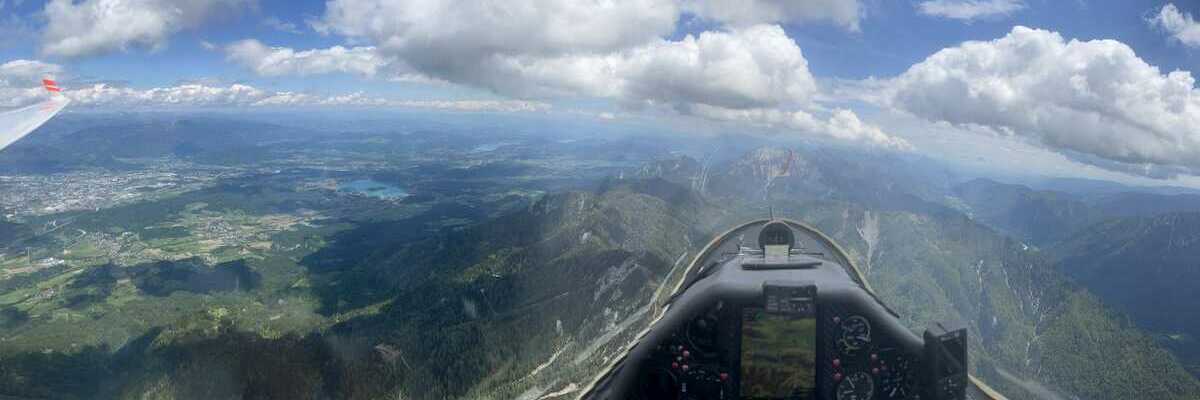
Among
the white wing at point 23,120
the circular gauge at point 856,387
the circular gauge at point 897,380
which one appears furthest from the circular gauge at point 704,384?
the white wing at point 23,120

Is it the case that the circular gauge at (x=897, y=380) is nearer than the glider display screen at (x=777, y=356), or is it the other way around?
the glider display screen at (x=777, y=356)

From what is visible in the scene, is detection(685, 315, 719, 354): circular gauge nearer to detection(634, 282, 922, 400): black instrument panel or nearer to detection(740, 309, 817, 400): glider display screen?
detection(634, 282, 922, 400): black instrument panel

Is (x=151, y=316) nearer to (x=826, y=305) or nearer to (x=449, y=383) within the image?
(x=449, y=383)

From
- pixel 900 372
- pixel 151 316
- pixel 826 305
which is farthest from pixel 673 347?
pixel 151 316

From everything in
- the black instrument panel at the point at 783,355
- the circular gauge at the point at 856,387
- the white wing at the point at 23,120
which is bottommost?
the circular gauge at the point at 856,387

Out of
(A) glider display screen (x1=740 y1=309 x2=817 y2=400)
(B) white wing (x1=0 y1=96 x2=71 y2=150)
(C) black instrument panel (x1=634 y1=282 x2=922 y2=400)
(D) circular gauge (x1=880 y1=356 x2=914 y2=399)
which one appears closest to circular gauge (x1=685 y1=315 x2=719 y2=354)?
(C) black instrument panel (x1=634 y1=282 x2=922 y2=400)

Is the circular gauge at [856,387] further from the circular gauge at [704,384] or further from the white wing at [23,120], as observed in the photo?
the white wing at [23,120]
